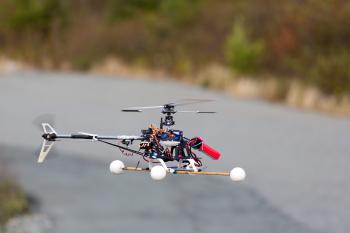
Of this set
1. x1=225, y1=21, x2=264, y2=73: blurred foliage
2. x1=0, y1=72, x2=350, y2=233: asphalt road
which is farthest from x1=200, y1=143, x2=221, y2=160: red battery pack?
x1=0, y1=72, x2=350, y2=233: asphalt road

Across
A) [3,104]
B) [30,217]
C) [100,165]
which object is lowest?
[30,217]

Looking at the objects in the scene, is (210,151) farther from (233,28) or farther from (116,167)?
(233,28)

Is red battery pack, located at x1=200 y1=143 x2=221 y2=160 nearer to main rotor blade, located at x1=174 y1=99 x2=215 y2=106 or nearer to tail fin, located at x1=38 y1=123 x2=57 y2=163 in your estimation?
main rotor blade, located at x1=174 y1=99 x2=215 y2=106

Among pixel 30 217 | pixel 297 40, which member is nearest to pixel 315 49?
pixel 297 40

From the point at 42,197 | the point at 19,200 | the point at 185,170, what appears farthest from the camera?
the point at 42,197

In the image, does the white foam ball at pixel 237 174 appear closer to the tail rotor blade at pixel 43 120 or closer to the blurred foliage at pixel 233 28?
the tail rotor blade at pixel 43 120

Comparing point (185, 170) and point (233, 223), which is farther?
Result: point (233, 223)

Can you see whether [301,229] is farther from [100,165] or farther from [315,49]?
[100,165]
